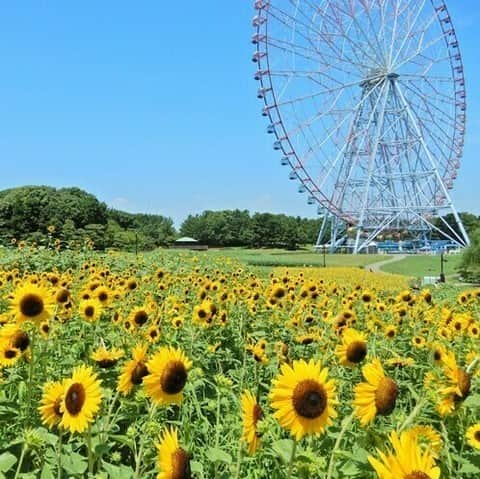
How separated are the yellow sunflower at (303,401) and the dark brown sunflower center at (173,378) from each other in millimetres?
231

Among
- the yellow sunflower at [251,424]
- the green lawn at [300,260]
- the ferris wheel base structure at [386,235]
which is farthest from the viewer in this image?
the ferris wheel base structure at [386,235]

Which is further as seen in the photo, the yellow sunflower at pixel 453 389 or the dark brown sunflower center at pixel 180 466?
the yellow sunflower at pixel 453 389

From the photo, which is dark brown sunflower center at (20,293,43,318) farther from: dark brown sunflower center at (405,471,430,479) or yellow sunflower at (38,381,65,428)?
dark brown sunflower center at (405,471,430,479)

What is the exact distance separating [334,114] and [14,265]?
20.9 meters

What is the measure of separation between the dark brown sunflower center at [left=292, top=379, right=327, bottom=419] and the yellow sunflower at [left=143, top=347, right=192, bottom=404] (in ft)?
0.87

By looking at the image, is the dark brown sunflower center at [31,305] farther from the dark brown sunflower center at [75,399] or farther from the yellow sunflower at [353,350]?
the yellow sunflower at [353,350]

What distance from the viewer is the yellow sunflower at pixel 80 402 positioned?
1052 mm

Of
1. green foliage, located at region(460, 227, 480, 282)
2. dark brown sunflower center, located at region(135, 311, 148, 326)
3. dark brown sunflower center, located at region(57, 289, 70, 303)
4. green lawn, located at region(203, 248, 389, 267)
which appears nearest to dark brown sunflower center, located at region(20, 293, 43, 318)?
dark brown sunflower center, located at region(135, 311, 148, 326)

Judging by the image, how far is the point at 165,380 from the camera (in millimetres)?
1093

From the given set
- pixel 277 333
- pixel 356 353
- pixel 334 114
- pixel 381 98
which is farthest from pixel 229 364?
pixel 381 98

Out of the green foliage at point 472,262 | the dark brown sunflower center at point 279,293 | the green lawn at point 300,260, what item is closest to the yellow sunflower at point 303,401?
the dark brown sunflower center at point 279,293

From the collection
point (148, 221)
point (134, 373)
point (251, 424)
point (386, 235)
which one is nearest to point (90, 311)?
point (134, 373)

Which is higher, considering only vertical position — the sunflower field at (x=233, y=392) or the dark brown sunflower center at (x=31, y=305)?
the dark brown sunflower center at (x=31, y=305)

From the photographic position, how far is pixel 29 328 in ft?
7.11
